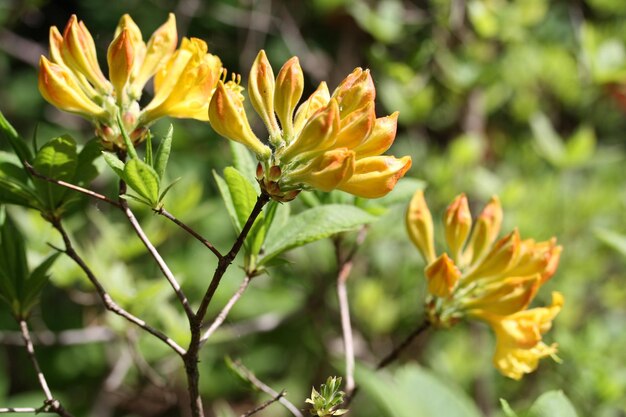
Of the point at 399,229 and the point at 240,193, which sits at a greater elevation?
the point at 240,193

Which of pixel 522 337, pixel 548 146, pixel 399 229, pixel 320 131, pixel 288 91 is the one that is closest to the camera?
pixel 320 131

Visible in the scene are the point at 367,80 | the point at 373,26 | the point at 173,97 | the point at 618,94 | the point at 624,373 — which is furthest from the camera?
the point at 618,94

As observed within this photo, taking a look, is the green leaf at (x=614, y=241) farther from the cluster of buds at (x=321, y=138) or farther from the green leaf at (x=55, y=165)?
the green leaf at (x=55, y=165)

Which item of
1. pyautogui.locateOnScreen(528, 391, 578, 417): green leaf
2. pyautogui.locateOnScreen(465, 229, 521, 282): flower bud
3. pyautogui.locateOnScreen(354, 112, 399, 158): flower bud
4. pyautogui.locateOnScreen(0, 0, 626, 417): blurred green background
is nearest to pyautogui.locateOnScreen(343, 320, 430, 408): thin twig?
pyautogui.locateOnScreen(465, 229, 521, 282): flower bud

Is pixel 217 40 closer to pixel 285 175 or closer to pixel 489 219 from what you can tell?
pixel 489 219

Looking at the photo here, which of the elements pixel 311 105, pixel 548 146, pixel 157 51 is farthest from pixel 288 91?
pixel 548 146

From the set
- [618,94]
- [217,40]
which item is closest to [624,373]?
[618,94]

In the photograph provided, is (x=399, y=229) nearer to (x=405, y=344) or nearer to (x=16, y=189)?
(x=405, y=344)
